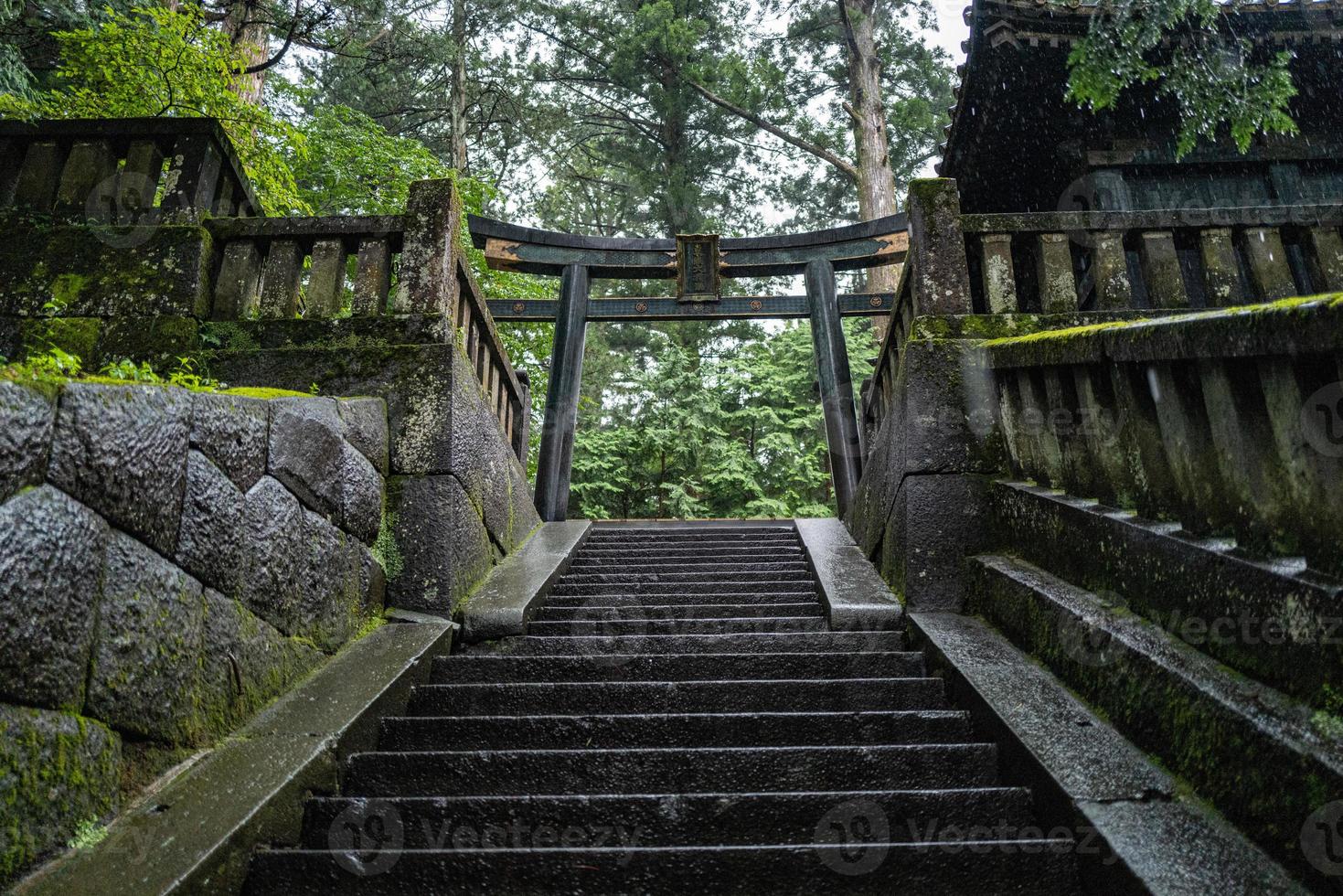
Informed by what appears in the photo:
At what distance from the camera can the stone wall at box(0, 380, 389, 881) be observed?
5.50ft

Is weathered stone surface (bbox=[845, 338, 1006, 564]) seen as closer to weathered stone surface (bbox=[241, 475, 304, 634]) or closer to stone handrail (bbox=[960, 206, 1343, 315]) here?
stone handrail (bbox=[960, 206, 1343, 315])

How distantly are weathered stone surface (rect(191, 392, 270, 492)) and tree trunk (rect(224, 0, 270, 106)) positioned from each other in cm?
684

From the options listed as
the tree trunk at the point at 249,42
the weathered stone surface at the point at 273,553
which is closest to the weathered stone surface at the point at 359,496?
the weathered stone surface at the point at 273,553

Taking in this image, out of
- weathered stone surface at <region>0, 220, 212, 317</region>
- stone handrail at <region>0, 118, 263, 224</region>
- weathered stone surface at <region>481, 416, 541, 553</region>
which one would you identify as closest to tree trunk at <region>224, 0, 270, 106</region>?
stone handrail at <region>0, 118, 263, 224</region>

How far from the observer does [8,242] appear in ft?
14.3

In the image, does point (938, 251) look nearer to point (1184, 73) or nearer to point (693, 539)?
point (1184, 73)

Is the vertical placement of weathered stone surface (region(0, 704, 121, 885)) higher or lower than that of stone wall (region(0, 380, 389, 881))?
lower

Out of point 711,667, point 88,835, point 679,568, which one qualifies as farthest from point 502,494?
point 88,835

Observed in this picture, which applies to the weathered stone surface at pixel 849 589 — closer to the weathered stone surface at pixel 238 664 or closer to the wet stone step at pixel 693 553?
the wet stone step at pixel 693 553

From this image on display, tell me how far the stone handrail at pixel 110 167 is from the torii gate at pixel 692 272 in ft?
12.5

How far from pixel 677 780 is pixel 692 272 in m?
6.91

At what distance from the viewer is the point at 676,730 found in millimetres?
2758

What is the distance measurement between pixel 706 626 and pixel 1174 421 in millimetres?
2282

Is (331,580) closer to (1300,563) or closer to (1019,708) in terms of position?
(1019,708)
